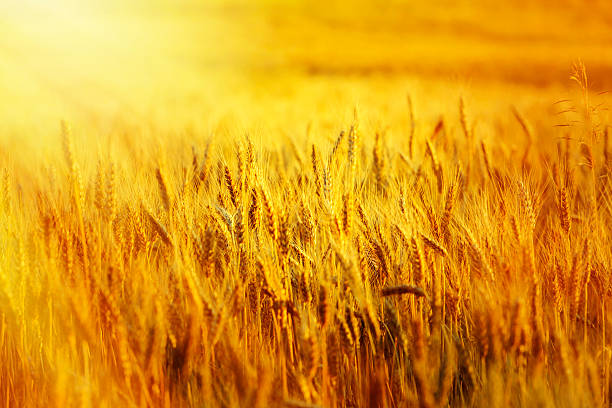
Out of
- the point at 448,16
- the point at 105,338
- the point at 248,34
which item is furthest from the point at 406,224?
the point at 448,16

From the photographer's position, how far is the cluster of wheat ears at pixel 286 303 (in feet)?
3.68

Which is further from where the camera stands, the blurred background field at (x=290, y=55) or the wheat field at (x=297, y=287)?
the blurred background field at (x=290, y=55)

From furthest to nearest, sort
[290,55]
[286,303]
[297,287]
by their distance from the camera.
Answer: [290,55], [297,287], [286,303]

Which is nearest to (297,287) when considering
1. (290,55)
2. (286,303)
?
(286,303)

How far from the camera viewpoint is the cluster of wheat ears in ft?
3.68

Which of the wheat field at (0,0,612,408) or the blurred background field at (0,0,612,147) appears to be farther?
the blurred background field at (0,0,612,147)

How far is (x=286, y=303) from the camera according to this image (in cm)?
122

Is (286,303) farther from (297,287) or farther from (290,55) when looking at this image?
(290,55)

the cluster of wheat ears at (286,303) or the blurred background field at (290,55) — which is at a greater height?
the blurred background field at (290,55)

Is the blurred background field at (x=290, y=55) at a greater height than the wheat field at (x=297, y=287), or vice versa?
the blurred background field at (x=290, y=55)

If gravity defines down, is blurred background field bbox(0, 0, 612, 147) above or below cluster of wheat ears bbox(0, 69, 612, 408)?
above

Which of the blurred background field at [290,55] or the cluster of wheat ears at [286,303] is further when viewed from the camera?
the blurred background field at [290,55]

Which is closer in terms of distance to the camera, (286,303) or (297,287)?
(286,303)

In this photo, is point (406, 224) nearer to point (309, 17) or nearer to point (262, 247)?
point (262, 247)
